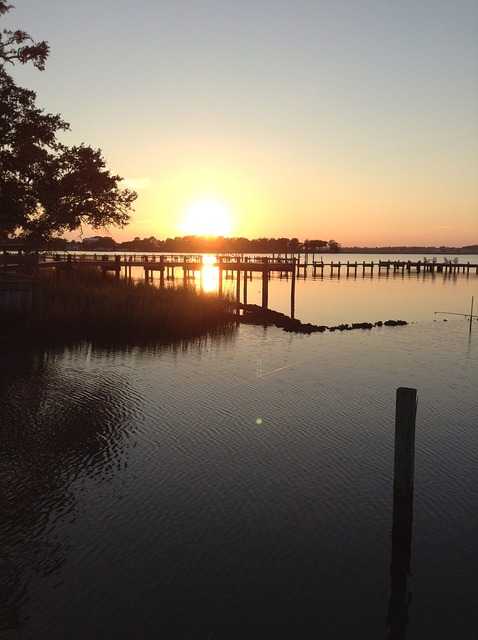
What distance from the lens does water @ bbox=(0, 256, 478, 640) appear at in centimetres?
681

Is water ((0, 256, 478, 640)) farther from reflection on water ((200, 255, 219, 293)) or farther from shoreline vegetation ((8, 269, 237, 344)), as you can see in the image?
reflection on water ((200, 255, 219, 293))

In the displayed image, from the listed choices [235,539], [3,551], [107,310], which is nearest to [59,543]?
[3,551]

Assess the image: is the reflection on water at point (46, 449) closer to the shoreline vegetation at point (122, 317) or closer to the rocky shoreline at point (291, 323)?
the shoreline vegetation at point (122, 317)

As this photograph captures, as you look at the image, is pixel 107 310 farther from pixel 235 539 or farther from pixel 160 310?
pixel 235 539

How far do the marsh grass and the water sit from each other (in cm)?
660

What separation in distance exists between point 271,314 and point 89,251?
490 feet

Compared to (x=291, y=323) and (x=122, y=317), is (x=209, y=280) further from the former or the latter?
(x=122, y=317)

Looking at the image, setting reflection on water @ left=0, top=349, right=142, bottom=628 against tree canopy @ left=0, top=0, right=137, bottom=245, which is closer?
reflection on water @ left=0, top=349, right=142, bottom=628

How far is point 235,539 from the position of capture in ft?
27.8

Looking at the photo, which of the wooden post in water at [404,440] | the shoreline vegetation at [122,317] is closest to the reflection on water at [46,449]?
the wooden post in water at [404,440]

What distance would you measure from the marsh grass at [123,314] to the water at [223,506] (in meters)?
6.60

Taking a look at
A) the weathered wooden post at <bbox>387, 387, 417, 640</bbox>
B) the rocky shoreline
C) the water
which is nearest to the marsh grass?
the rocky shoreline

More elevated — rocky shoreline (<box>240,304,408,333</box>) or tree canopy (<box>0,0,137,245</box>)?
tree canopy (<box>0,0,137,245</box>)

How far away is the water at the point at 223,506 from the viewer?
6809 millimetres
